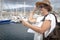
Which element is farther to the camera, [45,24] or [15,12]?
[15,12]

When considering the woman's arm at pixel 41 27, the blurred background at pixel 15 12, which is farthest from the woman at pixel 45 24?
the blurred background at pixel 15 12

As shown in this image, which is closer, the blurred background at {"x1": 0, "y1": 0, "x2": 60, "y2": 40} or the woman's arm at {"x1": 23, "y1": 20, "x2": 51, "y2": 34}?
the woman's arm at {"x1": 23, "y1": 20, "x2": 51, "y2": 34}

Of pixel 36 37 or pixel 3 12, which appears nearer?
pixel 36 37

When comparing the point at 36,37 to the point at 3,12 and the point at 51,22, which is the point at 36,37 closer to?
the point at 51,22

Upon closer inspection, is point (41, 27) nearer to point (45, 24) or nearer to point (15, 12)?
point (45, 24)

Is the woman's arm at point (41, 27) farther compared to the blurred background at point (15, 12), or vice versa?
the blurred background at point (15, 12)

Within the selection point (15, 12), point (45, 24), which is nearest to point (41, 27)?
point (45, 24)

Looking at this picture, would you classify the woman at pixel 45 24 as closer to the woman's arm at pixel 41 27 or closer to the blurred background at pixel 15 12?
the woman's arm at pixel 41 27

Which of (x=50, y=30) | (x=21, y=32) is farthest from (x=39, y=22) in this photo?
(x=21, y=32)

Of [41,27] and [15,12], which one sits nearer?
[41,27]

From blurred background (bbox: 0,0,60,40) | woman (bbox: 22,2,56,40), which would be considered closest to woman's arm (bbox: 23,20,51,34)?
woman (bbox: 22,2,56,40)

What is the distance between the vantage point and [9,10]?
93.5 inches

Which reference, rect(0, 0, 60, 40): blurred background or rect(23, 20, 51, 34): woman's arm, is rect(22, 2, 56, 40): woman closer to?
rect(23, 20, 51, 34): woman's arm

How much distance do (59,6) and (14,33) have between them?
0.87m
